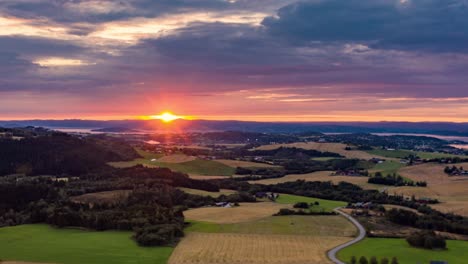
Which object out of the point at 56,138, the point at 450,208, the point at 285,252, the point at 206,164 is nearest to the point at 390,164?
the point at 206,164

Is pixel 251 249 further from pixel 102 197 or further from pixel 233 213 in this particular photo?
pixel 102 197

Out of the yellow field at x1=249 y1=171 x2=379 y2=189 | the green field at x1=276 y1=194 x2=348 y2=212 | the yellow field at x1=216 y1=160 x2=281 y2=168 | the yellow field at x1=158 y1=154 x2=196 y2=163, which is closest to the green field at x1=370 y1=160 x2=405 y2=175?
the yellow field at x1=249 y1=171 x2=379 y2=189

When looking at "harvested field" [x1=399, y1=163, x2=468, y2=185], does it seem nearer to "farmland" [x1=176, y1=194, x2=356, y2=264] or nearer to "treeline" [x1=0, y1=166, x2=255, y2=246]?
"farmland" [x1=176, y1=194, x2=356, y2=264]

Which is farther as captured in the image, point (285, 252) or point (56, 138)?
point (56, 138)

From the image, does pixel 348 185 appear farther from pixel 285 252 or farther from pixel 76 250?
pixel 76 250

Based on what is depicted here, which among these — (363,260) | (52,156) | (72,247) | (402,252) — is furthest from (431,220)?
(52,156)

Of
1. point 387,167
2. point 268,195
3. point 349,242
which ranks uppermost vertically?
point 387,167
